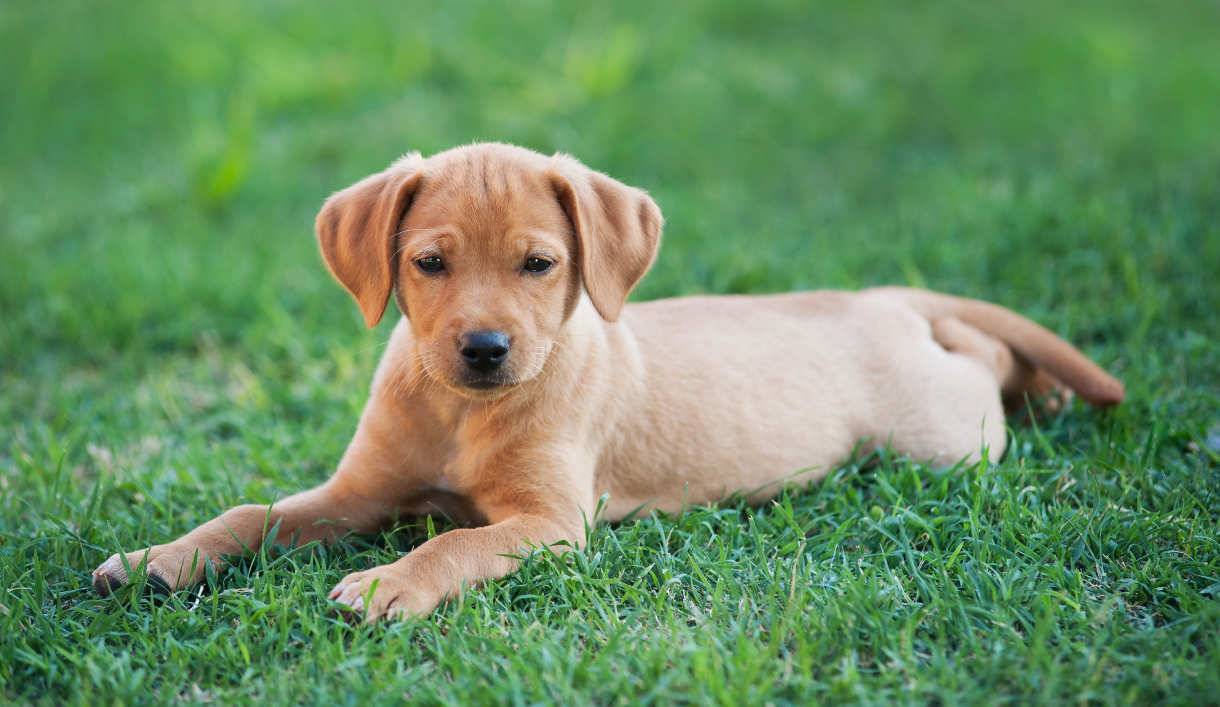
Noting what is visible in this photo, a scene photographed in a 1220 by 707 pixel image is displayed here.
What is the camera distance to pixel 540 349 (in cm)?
378

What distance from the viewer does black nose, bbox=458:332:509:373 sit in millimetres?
3537

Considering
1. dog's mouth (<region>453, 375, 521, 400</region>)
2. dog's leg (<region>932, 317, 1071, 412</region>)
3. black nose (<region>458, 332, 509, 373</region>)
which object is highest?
black nose (<region>458, 332, 509, 373</region>)

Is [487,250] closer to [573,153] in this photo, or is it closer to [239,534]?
[239,534]

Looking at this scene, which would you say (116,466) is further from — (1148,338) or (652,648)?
(1148,338)

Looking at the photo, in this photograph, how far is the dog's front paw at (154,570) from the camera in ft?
11.8

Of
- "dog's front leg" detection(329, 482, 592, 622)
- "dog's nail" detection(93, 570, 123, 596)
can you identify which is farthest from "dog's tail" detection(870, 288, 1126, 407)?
"dog's nail" detection(93, 570, 123, 596)

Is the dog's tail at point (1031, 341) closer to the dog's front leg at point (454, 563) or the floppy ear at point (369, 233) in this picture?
the dog's front leg at point (454, 563)

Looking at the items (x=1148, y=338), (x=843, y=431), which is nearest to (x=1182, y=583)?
(x=843, y=431)

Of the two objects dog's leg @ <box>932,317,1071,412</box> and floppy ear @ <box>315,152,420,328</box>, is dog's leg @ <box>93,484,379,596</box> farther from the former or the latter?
dog's leg @ <box>932,317,1071,412</box>

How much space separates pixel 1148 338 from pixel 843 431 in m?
2.33

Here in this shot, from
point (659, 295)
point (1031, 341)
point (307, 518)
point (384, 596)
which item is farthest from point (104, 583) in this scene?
point (1031, 341)

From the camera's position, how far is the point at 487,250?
371cm

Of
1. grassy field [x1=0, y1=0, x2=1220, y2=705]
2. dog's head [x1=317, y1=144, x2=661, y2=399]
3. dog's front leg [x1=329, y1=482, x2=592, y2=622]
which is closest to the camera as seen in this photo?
grassy field [x1=0, y1=0, x2=1220, y2=705]

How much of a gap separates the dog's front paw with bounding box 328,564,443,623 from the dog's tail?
10.2ft
